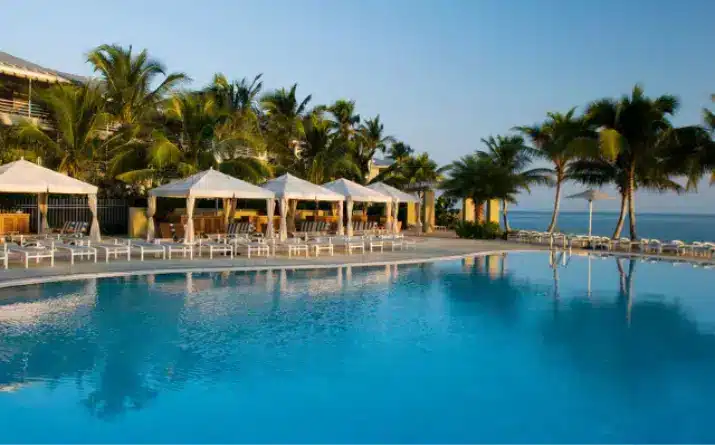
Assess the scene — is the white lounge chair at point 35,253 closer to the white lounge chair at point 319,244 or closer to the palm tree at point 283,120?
the white lounge chair at point 319,244

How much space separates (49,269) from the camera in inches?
522

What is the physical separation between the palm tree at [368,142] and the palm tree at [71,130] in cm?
1295

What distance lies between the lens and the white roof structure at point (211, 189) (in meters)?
17.1

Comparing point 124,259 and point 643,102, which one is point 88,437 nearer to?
point 124,259

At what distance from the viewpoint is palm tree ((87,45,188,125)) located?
24431 mm

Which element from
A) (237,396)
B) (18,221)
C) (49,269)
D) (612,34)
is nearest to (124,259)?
(49,269)

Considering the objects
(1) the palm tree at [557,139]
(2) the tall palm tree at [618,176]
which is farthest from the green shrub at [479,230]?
(2) the tall palm tree at [618,176]

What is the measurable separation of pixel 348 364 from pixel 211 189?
35.5 ft

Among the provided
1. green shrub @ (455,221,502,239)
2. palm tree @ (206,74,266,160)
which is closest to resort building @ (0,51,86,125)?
palm tree @ (206,74,266,160)

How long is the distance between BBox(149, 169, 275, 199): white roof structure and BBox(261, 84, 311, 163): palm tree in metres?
9.46

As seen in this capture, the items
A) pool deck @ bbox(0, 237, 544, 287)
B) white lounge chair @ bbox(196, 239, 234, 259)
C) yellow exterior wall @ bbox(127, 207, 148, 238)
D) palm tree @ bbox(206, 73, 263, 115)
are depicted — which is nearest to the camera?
pool deck @ bbox(0, 237, 544, 287)

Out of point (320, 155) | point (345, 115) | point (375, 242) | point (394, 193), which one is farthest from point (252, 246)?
point (345, 115)

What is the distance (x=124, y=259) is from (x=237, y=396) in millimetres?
10698

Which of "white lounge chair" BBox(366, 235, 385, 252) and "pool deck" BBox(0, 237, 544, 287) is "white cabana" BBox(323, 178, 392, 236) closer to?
"white lounge chair" BBox(366, 235, 385, 252)
